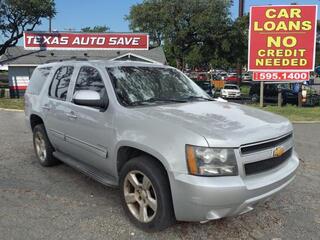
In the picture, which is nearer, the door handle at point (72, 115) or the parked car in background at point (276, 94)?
the door handle at point (72, 115)

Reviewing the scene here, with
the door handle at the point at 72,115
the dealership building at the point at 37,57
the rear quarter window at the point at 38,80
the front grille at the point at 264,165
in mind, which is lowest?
the front grille at the point at 264,165

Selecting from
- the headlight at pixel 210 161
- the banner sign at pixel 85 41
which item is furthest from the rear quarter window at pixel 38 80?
the banner sign at pixel 85 41

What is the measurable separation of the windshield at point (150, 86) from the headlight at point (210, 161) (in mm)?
1256

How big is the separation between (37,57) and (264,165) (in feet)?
97.8

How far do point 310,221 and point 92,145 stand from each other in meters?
2.61

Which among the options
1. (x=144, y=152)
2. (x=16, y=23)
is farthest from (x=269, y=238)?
(x=16, y=23)

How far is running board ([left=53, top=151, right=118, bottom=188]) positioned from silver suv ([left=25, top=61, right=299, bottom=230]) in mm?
17

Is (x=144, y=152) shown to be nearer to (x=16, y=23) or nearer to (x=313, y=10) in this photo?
(x=313, y=10)

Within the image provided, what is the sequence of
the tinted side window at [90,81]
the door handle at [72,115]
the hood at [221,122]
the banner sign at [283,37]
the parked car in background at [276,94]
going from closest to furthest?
the hood at [221,122] → the tinted side window at [90,81] → the door handle at [72,115] → the banner sign at [283,37] → the parked car in background at [276,94]

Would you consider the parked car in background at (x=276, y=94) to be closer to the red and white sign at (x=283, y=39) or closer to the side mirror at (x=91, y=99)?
the red and white sign at (x=283, y=39)

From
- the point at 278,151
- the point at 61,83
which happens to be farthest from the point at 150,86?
the point at 278,151

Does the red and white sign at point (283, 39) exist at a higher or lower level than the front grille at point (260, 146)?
higher

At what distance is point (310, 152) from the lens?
26.0 ft

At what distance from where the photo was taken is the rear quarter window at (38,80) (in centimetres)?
638
